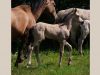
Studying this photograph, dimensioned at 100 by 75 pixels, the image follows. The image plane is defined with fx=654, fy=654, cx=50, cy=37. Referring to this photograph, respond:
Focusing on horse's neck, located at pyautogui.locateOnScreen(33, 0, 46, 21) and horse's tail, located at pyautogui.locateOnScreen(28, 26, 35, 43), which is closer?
horse's tail, located at pyautogui.locateOnScreen(28, 26, 35, 43)

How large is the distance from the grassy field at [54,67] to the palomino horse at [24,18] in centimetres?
35

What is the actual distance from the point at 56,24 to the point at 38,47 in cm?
54

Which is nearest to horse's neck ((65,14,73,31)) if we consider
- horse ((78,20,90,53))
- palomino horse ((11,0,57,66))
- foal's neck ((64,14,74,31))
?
foal's neck ((64,14,74,31))

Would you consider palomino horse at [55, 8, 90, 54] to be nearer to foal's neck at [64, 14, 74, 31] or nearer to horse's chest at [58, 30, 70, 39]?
foal's neck at [64, 14, 74, 31]

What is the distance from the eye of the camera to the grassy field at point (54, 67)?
11.3 meters

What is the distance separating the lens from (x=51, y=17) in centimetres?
1276

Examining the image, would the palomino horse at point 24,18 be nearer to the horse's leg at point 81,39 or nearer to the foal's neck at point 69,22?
the foal's neck at point 69,22

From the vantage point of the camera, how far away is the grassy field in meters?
11.3

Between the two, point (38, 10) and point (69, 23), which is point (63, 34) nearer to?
point (69, 23)

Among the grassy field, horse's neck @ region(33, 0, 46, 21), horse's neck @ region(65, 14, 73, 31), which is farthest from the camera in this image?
horse's neck @ region(33, 0, 46, 21)

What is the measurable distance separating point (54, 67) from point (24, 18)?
118 centimetres

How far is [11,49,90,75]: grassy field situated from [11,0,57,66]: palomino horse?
1.16 ft

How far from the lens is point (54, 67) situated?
1152cm

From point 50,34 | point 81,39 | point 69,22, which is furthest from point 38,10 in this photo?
point 81,39
